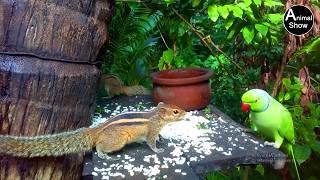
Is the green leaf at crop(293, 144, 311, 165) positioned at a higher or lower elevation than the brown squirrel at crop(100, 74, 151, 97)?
lower

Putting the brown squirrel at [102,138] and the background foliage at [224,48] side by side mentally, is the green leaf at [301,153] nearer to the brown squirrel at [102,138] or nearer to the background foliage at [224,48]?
the background foliage at [224,48]

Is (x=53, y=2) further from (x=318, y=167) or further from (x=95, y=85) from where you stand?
(x=318, y=167)

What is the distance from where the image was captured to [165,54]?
321 centimetres

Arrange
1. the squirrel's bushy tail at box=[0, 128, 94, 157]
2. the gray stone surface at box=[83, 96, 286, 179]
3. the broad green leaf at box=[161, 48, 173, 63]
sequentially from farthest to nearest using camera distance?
the broad green leaf at box=[161, 48, 173, 63] < the squirrel's bushy tail at box=[0, 128, 94, 157] < the gray stone surface at box=[83, 96, 286, 179]

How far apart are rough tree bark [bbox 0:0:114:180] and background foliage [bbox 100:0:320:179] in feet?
0.97

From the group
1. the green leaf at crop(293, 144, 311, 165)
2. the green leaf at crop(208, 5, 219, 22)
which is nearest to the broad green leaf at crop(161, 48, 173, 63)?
the green leaf at crop(208, 5, 219, 22)

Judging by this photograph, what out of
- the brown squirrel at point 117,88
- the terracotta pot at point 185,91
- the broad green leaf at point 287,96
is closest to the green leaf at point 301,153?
the broad green leaf at point 287,96

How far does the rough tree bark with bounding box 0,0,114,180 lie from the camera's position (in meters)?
1.86

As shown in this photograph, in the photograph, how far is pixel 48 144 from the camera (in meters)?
1.84

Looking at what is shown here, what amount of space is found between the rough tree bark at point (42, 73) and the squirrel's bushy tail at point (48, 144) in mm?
78

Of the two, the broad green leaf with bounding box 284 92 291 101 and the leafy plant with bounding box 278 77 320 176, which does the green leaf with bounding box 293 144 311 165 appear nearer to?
the leafy plant with bounding box 278 77 320 176

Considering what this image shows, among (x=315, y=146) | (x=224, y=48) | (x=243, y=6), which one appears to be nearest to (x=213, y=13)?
(x=243, y=6)

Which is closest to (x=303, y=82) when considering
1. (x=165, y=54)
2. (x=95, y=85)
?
(x=165, y=54)

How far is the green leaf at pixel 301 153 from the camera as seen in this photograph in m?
2.30
